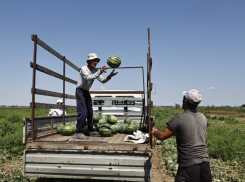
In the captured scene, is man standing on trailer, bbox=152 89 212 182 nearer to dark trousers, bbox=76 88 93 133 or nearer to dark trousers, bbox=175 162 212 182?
dark trousers, bbox=175 162 212 182

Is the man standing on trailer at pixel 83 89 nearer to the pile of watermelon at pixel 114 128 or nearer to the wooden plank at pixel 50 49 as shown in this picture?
the pile of watermelon at pixel 114 128

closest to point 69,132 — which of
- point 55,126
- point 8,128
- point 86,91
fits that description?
point 55,126

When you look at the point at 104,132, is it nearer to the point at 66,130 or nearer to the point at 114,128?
the point at 114,128

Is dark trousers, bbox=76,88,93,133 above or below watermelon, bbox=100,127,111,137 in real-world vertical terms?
above

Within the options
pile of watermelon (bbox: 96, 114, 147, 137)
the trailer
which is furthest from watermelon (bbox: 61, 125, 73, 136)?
the trailer

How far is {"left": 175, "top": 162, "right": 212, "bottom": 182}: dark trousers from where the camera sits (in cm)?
289

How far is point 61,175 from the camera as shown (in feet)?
12.3

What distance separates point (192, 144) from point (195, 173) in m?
0.39

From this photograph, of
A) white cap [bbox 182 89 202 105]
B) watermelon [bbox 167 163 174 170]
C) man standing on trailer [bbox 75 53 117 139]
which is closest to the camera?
white cap [bbox 182 89 202 105]

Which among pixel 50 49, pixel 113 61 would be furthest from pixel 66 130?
pixel 113 61

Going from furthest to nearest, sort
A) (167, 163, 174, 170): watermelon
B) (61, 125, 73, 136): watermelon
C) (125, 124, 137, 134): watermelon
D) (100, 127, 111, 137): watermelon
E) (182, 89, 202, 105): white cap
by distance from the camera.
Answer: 1. (167, 163, 174, 170): watermelon
2. (125, 124, 137, 134): watermelon
3. (61, 125, 73, 136): watermelon
4. (100, 127, 111, 137): watermelon
5. (182, 89, 202, 105): white cap

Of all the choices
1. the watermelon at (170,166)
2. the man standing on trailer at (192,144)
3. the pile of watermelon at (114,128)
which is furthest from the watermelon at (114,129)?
the man standing on trailer at (192,144)

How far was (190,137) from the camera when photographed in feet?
9.79

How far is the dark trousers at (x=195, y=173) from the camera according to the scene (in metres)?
2.89
